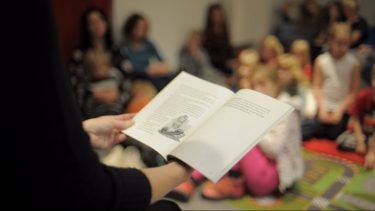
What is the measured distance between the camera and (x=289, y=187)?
5.93 ft

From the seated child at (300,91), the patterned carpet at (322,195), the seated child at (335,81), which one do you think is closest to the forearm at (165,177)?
the patterned carpet at (322,195)

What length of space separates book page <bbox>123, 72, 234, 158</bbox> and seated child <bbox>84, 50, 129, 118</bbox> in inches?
56.5

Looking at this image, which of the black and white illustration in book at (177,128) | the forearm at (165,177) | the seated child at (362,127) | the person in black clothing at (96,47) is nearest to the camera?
the forearm at (165,177)

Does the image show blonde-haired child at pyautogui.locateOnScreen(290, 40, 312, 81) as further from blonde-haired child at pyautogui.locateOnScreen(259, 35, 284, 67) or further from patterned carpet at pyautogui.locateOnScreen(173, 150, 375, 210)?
patterned carpet at pyautogui.locateOnScreen(173, 150, 375, 210)

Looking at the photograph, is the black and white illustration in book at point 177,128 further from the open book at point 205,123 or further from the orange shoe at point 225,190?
the orange shoe at point 225,190

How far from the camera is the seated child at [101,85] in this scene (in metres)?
2.42

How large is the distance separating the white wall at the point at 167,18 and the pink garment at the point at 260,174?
1.69m

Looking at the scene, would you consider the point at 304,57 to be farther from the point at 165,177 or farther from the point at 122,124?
the point at 165,177

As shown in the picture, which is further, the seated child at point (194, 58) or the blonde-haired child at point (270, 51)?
the seated child at point (194, 58)

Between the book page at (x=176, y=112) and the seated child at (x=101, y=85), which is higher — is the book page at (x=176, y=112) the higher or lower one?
the higher one

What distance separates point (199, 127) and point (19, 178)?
1.37 feet

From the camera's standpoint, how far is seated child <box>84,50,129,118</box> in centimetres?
242

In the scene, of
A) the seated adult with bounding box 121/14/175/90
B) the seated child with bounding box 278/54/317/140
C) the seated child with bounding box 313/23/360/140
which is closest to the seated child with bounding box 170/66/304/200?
the seated child with bounding box 278/54/317/140

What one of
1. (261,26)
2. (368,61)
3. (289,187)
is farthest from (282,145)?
(261,26)
